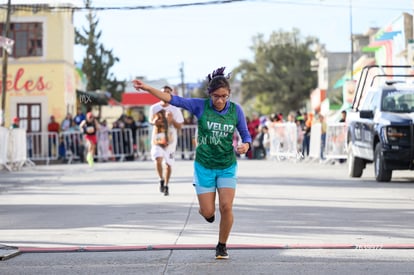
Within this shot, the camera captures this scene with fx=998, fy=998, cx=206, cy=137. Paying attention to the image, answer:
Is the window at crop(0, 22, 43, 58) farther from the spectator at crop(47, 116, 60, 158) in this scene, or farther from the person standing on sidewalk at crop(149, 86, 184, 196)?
the person standing on sidewalk at crop(149, 86, 184, 196)

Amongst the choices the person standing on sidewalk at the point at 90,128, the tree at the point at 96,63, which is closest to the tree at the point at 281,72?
the tree at the point at 96,63

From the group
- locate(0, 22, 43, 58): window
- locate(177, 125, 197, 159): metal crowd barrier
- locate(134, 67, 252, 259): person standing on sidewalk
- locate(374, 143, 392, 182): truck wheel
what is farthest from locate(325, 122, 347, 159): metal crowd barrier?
locate(134, 67, 252, 259): person standing on sidewalk

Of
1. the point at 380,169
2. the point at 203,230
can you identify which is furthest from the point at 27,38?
the point at 203,230

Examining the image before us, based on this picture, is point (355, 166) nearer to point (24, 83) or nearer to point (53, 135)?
point (53, 135)

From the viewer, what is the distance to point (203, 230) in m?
11.4

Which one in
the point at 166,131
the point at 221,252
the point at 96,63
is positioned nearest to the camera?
the point at 221,252

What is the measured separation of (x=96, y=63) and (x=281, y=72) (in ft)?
155

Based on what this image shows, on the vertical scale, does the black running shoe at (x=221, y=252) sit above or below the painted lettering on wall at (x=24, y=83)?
below

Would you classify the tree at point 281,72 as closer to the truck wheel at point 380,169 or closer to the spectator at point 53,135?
the spectator at point 53,135

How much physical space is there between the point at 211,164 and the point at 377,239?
2.22m

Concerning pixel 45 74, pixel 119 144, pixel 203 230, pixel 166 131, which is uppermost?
pixel 45 74

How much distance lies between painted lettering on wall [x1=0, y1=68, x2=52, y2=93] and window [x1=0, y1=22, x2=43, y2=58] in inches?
38.7

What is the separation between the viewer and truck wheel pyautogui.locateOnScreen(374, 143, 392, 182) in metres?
19.6

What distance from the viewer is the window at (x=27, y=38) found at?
147ft
